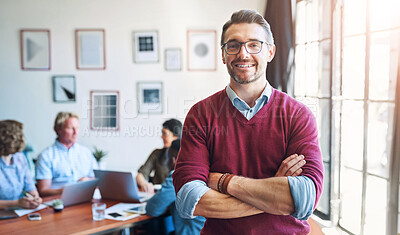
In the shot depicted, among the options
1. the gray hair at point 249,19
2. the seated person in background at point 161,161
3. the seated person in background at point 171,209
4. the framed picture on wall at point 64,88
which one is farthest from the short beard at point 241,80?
the framed picture on wall at point 64,88

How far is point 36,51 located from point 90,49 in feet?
1.87

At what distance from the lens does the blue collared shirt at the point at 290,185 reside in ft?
3.47

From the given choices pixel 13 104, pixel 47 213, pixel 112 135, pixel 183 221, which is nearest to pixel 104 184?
pixel 47 213

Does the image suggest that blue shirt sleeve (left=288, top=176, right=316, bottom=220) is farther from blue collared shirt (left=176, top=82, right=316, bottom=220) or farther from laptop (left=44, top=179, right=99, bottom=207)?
laptop (left=44, top=179, right=99, bottom=207)

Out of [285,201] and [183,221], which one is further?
[183,221]

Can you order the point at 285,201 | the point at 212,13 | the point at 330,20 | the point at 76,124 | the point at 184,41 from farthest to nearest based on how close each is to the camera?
the point at 184,41, the point at 212,13, the point at 76,124, the point at 330,20, the point at 285,201

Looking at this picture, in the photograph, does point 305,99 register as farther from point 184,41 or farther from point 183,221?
point 184,41

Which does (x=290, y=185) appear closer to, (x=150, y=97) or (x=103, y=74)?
(x=150, y=97)

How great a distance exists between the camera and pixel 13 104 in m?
3.94

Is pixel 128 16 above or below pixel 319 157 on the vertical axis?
above

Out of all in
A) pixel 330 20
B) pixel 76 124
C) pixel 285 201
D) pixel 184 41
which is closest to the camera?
pixel 285 201

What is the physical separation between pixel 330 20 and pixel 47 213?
201 centimetres

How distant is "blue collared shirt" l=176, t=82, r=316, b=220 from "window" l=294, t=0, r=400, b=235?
0.67 meters

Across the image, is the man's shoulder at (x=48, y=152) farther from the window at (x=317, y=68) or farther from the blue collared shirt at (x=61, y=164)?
the window at (x=317, y=68)
